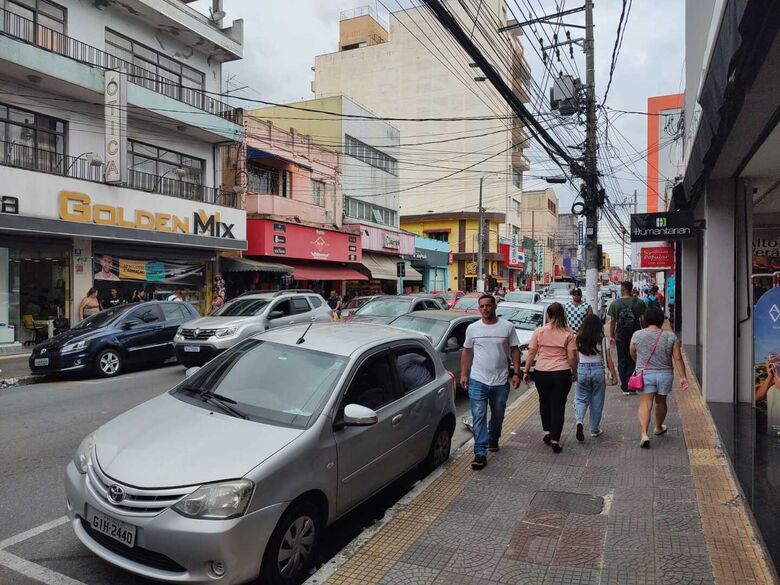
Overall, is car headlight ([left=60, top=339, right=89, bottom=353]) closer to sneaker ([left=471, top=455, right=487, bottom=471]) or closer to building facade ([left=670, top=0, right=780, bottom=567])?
sneaker ([left=471, top=455, right=487, bottom=471])

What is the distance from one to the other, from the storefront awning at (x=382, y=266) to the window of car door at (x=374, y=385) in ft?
89.9

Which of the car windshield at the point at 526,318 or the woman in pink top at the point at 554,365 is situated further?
the car windshield at the point at 526,318

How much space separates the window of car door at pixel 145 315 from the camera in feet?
41.3

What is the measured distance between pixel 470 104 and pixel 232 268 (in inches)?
1434

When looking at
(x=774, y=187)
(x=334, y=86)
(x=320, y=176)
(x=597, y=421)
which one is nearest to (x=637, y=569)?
(x=597, y=421)

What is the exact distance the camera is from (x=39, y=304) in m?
16.7

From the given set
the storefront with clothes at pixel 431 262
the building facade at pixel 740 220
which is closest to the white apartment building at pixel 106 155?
the building facade at pixel 740 220

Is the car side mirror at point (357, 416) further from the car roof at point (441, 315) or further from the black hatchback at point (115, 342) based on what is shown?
the black hatchback at point (115, 342)

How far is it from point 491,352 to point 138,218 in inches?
610

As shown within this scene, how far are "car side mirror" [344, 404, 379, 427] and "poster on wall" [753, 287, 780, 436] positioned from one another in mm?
4626

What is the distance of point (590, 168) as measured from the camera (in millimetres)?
14883

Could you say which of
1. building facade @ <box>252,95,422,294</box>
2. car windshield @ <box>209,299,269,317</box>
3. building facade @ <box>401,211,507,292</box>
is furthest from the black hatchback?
building facade @ <box>401,211,507,292</box>

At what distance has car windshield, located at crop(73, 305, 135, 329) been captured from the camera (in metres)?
12.1

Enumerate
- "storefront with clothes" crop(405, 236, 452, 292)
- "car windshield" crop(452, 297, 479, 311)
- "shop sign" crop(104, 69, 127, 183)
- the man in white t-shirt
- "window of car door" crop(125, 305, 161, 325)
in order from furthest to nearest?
1. "storefront with clothes" crop(405, 236, 452, 292)
2. "car windshield" crop(452, 297, 479, 311)
3. "shop sign" crop(104, 69, 127, 183)
4. "window of car door" crop(125, 305, 161, 325)
5. the man in white t-shirt
